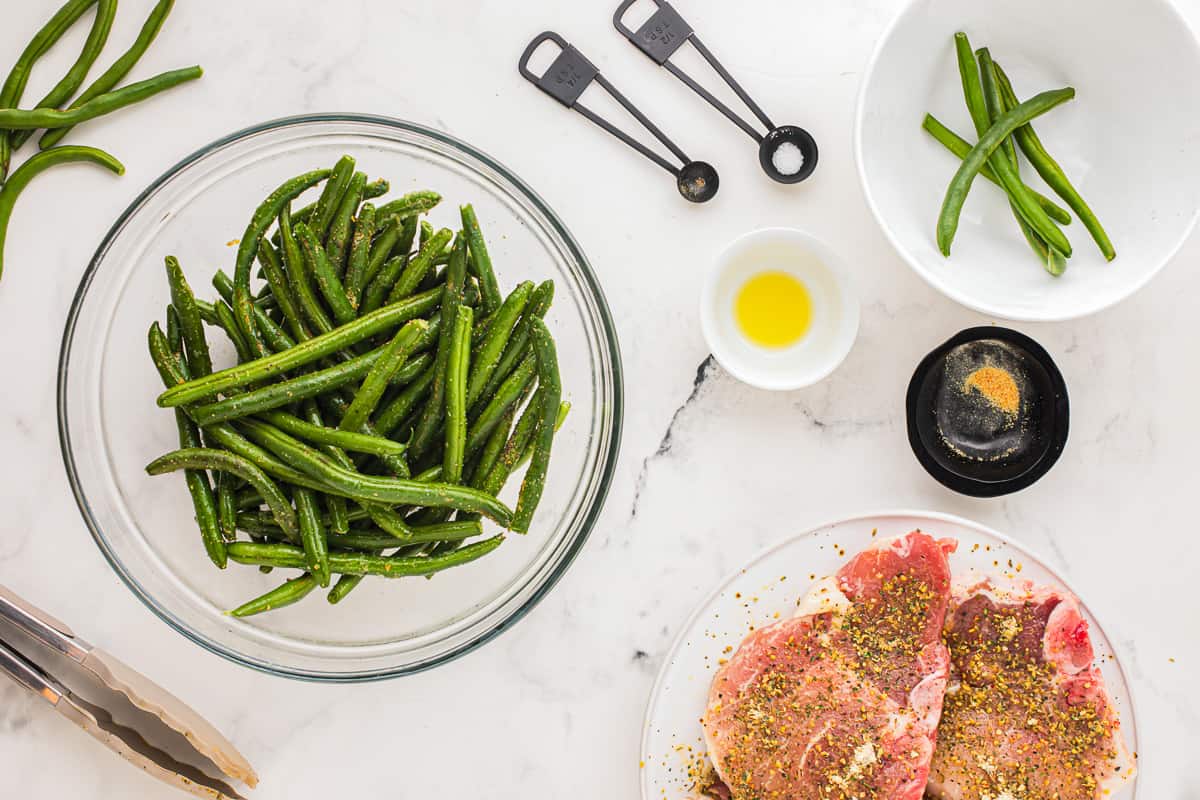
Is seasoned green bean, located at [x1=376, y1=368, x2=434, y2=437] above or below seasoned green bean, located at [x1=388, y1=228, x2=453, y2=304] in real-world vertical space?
below

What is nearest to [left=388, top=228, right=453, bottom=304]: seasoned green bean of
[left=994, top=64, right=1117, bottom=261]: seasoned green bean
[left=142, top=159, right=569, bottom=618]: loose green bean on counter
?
[left=142, top=159, right=569, bottom=618]: loose green bean on counter

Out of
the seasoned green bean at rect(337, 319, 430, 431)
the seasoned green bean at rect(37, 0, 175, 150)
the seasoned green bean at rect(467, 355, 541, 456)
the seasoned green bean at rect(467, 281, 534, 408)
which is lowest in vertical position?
the seasoned green bean at rect(467, 355, 541, 456)

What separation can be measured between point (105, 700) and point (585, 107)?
1909mm

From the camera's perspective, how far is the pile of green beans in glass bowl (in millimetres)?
2289

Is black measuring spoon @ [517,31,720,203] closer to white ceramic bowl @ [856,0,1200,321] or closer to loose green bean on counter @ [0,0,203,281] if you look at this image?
white ceramic bowl @ [856,0,1200,321]

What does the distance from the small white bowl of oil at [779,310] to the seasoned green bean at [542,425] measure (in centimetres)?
52

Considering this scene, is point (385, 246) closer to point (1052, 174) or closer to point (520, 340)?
point (520, 340)

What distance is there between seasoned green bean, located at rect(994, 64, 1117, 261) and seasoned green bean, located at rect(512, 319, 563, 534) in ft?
4.17

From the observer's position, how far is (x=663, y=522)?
253 cm

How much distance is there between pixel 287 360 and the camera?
6.54ft

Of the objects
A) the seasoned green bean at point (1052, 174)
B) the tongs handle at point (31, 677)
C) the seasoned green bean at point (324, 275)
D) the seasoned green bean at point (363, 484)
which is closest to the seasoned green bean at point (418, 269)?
the seasoned green bean at point (324, 275)

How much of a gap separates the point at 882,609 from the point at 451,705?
3.77 feet

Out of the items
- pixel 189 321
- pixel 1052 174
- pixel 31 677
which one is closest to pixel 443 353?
pixel 189 321

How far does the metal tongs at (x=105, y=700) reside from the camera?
92.0 inches
